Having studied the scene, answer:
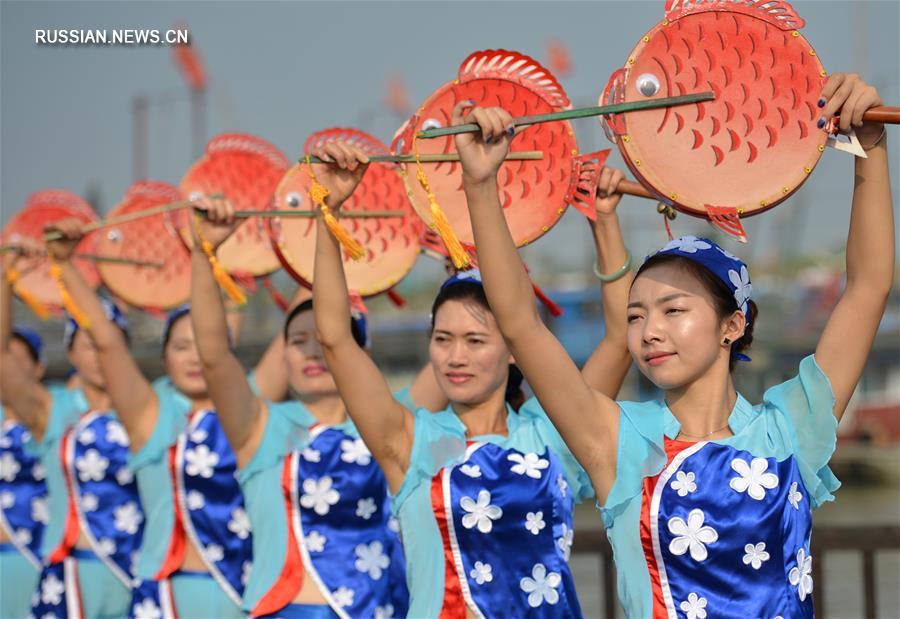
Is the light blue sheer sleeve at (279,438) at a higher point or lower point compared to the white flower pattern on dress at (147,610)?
higher

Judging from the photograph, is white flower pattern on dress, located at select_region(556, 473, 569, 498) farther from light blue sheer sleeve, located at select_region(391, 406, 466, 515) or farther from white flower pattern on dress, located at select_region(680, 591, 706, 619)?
white flower pattern on dress, located at select_region(680, 591, 706, 619)

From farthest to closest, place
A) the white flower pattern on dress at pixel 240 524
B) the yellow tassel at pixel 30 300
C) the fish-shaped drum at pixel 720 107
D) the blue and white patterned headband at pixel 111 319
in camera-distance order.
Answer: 1. the yellow tassel at pixel 30 300
2. the blue and white patterned headband at pixel 111 319
3. the white flower pattern on dress at pixel 240 524
4. the fish-shaped drum at pixel 720 107

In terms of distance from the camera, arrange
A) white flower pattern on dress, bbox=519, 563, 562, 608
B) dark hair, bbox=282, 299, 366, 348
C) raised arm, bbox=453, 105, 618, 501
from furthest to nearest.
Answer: dark hair, bbox=282, 299, 366, 348, white flower pattern on dress, bbox=519, 563, 562, 608, raised arm, bbox=453, 105, 618, 501

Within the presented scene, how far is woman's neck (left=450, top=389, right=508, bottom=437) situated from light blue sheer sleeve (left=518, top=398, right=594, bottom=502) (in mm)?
87

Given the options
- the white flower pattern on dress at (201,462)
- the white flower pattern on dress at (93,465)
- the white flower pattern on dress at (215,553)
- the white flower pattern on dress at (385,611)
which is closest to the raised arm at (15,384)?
the white flower pattern on dress at (93,465)

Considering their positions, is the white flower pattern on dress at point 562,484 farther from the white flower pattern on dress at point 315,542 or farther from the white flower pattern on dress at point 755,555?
the white flower pattern on dress at point 315,542

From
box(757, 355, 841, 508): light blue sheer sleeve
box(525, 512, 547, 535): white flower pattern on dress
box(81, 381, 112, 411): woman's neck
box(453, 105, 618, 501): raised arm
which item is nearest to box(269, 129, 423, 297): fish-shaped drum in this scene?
box(525, 512, 547, 535): white flower pattern on dress

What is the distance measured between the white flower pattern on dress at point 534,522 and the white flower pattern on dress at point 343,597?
757 mm

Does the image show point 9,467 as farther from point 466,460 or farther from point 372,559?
point 466,460

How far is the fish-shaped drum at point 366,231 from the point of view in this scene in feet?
11.8

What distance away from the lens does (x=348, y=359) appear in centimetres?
292

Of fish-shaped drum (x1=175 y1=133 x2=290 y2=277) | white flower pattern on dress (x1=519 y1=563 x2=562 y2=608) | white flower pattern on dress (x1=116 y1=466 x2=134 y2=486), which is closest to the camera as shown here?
white flower pattern on dress (x1=519 y1=563 x2=562 y2=608)

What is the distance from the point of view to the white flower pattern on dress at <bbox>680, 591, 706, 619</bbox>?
2.43 metres

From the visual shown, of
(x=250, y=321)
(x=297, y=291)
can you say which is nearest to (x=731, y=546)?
(x=297, y=291)
